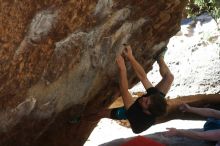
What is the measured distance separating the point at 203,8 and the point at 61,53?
36.4 feet

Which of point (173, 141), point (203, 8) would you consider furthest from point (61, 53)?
point (203, 8)

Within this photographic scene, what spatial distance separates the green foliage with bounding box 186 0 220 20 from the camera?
1302 centimetres

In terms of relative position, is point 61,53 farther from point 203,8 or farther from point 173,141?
point 203,8

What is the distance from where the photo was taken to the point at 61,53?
4.89 meters

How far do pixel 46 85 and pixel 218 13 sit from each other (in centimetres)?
897

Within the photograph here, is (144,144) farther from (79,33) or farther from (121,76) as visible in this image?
(79,33)

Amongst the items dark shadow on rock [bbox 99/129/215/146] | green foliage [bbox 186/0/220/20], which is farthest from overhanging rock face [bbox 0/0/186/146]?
green foliage [bbox 186/0/220/20]

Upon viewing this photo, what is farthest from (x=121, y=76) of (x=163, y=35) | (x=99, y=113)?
(x=163, y=35)

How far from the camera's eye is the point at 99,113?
6594 mm

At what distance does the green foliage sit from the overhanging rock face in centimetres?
660

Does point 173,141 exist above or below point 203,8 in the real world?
below

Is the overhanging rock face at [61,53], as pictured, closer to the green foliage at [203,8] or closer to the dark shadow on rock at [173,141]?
the dark shadow on rock at [173,141]

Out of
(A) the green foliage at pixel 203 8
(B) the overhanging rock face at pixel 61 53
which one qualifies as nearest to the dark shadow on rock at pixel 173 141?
(B) the overhanging rock face at pixel 61 53

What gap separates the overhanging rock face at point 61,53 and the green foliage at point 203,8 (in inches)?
260
